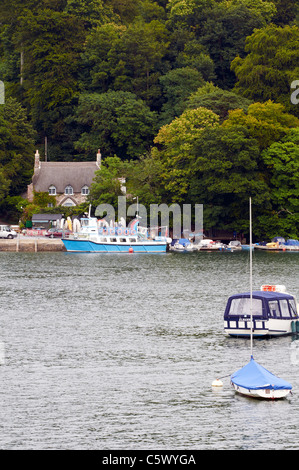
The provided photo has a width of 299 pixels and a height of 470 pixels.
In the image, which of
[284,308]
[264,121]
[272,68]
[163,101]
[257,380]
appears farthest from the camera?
[163,101]

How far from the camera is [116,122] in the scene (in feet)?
458

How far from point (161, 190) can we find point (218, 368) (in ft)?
268

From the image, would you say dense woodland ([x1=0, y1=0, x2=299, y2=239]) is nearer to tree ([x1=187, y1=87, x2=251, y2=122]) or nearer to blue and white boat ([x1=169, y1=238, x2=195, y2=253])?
tree ([x1=187, y1=87, x2=251, y2=122])

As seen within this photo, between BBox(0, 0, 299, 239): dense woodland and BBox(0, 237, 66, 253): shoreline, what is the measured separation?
1195 cm

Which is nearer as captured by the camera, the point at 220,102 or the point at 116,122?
the point at 220,102

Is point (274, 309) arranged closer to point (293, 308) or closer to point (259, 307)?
point (259, 307)

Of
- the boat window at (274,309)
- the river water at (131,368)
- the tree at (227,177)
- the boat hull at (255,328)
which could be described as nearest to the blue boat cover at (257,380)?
the river water at (131,368)

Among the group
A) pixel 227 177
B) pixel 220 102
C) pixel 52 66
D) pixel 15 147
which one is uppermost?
pixel 52 66

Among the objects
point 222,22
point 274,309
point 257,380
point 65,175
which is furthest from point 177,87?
point 257,380

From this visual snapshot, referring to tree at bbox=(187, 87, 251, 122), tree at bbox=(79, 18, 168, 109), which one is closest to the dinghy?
tree at bbox=(187, 87, 251, 122)

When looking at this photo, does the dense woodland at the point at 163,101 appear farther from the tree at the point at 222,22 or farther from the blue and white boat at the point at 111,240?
the blue and white boat at the point at 111,240

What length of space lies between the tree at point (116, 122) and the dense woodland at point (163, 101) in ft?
0.68

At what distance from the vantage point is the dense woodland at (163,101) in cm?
11794

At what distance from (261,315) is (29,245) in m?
67.9
